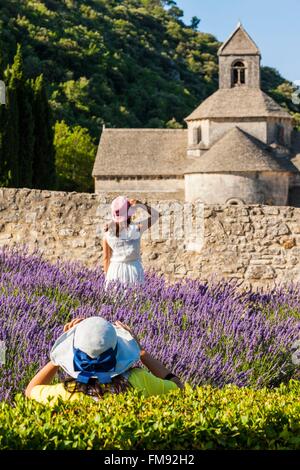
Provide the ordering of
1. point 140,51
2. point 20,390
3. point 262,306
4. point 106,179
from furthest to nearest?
point 140,51 → point 106,179 → point 262,306 → point 20,390

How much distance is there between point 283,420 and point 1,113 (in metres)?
27.5

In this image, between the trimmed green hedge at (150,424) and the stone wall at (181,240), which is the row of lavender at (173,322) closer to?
the trimmed green hedge at (150,424)

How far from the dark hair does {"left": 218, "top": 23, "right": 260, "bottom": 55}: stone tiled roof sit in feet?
173

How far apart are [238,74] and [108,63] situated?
30760mm

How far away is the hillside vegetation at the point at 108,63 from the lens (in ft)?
241

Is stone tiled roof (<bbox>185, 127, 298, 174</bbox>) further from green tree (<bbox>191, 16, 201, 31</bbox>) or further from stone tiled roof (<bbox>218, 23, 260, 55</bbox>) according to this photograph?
green tree (<bbox>191, 16, 201, 31</bbox>)

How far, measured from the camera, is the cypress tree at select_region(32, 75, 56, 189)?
1455 inches

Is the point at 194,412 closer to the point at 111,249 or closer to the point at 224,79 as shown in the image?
the point at 111,249

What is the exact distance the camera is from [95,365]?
16.9 feet

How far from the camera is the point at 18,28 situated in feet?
257

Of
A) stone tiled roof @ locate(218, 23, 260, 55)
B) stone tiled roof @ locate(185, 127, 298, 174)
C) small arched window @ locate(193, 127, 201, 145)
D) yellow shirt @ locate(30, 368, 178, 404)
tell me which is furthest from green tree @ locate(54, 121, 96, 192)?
yellow shirt @ locate(30, 368, 178, 404)

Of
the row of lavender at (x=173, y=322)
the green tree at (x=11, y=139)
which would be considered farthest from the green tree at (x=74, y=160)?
the row of lavender at (x=173, y=322)

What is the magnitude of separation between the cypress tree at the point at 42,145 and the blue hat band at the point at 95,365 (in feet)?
104

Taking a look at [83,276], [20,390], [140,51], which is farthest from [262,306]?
[140,51]
